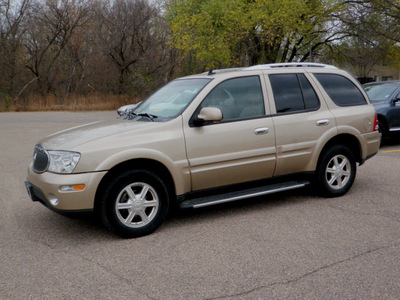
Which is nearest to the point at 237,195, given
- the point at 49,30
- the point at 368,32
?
the point at 368,32

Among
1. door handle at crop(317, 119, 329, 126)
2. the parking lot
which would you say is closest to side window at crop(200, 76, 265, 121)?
door handle at crop(317, 119, 329, 126)

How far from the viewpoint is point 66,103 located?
27.1 metres

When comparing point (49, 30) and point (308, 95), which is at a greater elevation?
point (49, 30)

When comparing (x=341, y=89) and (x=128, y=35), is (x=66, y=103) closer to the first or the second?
(x=128, y=35)

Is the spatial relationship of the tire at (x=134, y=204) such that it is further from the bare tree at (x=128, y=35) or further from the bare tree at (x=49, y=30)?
the bare tree at (x=49, y=30)

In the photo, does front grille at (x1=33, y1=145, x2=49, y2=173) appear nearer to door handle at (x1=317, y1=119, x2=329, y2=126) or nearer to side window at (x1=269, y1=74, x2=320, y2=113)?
side window at (x1=269, y1=74, x2=320, y2=113)

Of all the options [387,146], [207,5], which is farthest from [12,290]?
[207,5]

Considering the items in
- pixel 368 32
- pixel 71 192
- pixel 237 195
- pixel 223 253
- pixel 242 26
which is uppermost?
pixel 242 26

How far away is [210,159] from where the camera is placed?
489cm

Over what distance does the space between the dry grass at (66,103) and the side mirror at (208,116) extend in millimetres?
22716

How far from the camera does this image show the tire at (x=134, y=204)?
4391mm

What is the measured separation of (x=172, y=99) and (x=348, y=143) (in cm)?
267

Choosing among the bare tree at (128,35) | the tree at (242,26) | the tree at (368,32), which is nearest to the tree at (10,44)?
the bare tree at (128,35)

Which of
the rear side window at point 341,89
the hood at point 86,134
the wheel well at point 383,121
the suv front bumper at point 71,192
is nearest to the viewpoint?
the suv front bumper at point 71,192
